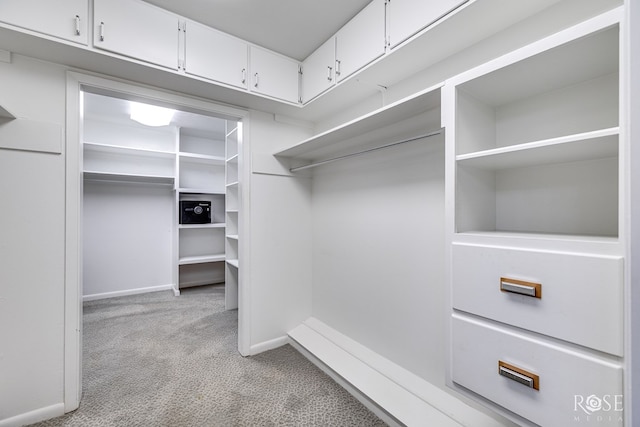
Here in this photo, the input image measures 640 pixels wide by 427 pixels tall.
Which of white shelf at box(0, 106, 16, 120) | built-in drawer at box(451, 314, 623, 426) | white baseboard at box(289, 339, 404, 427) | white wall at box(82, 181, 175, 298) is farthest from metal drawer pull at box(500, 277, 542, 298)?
white wall at box(82, 181, 175, 298)

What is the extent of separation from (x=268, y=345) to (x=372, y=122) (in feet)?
6.96

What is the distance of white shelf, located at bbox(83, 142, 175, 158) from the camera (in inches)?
140

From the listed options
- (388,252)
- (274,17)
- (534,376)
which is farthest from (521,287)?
(274,17)

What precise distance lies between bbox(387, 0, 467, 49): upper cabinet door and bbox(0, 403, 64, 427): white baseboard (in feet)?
9.83

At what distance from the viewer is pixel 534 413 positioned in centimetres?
90

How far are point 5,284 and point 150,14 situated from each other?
1.83 m

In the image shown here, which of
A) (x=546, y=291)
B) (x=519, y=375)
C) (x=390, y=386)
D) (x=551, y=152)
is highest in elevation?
(x=551, y=152)

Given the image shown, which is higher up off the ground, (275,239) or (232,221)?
(232,221)

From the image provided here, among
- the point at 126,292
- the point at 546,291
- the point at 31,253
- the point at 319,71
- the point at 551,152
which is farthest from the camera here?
the point at 126,292

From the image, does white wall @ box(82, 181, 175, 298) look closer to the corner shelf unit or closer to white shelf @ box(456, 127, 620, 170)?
the corner shelf unit

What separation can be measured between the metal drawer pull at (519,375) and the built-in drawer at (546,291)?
15 cm

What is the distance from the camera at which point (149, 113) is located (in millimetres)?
3055

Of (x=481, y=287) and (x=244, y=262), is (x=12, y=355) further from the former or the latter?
(x=481, y=287)

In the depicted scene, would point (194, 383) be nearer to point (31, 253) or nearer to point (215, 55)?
point (31, 253)
